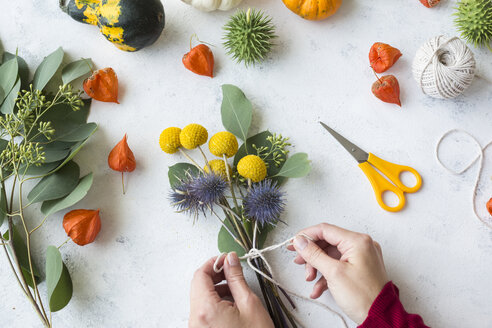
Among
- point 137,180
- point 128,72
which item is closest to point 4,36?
point 128,72

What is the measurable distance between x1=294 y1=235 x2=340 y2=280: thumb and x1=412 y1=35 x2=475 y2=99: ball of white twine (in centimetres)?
56

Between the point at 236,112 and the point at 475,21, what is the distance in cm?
70

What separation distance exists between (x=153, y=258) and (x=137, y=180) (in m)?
0.24

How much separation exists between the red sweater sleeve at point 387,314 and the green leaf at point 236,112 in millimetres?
554

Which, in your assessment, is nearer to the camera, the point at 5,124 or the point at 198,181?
the point at 198,181

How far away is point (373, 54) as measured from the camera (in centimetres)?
122

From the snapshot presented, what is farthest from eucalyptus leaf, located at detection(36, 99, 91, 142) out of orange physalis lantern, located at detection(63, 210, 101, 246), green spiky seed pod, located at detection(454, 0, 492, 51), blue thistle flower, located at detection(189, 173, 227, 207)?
green spiky seed pod, located at detection(454, 0, 492, 51)

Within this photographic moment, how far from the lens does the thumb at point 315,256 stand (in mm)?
1008

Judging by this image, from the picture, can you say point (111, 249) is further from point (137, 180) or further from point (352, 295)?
point (352, 295)

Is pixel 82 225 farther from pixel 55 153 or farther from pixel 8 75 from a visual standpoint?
pixel 8 75

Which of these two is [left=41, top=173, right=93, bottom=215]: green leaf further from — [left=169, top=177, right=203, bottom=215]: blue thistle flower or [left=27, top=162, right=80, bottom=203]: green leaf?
[left=169, top=177, right=203, bottom=215]: blue thistle flower

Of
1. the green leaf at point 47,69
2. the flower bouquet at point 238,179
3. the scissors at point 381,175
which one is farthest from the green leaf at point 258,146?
the green leaf at point 47,69

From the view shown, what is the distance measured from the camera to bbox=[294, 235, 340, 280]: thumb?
101 cm

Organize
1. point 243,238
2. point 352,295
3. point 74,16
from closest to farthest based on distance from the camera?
point 352,295
point 243,238
point 74,16
